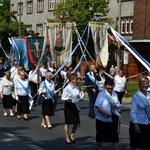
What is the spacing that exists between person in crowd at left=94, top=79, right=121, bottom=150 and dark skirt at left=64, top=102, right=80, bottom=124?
163 cm

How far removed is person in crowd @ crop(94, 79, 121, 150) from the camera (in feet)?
29.0

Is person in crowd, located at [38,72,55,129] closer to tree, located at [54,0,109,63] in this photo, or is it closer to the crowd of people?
the crowd of people

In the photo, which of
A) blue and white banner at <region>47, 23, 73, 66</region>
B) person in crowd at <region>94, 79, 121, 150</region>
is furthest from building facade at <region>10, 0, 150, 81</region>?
person in crowd at <region>94, 79, 121, 150</region>

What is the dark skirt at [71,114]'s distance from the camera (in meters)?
10.6

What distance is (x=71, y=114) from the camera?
10.6 metres

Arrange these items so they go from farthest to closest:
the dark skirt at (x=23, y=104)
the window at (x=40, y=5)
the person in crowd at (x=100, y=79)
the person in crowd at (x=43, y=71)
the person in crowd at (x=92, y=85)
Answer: the window at (x=40, y=5) → the person in crowd at (x=43, y=71) → the person in crowd at (x=92, y=85) → the person in crowd at (x=100, y=79) → the dark skirt at (x=23, y=104)

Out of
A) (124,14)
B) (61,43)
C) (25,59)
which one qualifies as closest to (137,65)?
(124,14)

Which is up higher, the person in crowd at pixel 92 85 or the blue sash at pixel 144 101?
the blue sash at pixel 144 101

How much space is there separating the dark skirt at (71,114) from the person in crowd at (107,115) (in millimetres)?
1630

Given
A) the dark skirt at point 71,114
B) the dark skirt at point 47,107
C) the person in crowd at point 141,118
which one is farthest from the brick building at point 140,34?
the person in crowd at point 141,118

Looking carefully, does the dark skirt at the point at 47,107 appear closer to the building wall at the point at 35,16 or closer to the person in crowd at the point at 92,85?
the person in crowd at the point at 92,85

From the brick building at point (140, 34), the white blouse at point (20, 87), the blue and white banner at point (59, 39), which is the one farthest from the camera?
the brick building at point (140, 34)

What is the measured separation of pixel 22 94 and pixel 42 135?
9.52 feet

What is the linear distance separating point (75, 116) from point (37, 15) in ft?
160
